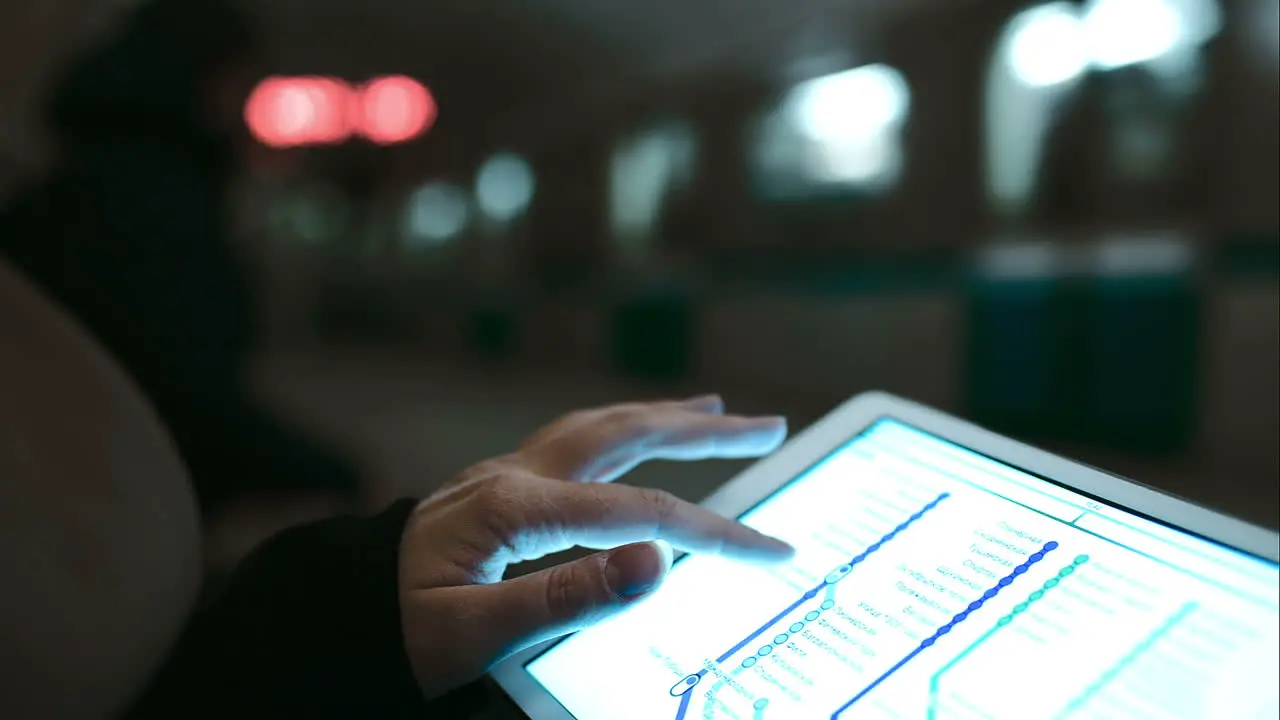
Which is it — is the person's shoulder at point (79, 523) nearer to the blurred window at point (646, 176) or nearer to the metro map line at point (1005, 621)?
the metro map line at point (1005, 621)

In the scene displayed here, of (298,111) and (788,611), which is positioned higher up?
(298,111)

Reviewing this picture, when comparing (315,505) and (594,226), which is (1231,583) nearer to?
(315,505)

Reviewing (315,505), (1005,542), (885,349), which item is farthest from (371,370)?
(885,349)

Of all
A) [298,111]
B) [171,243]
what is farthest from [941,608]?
[298,111]

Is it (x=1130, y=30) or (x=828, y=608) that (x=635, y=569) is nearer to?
(x=828, y=608)

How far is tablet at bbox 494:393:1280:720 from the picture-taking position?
12.3 inches

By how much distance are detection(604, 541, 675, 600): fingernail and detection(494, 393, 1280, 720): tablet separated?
0.14 feet

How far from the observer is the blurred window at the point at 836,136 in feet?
7.98

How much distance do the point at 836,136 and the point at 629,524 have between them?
221 cm

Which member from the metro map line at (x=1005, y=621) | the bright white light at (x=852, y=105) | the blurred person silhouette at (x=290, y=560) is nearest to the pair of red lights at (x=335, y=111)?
the blurred person silhouette at (x=290, y=560)

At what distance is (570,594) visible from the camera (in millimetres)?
406

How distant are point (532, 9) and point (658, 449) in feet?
2.81

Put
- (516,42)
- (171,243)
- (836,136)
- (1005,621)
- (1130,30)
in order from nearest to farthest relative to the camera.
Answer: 1. (1005,621)
2. (171,243)
3. (516,42)
4. (1130,30)
5. (836,136)

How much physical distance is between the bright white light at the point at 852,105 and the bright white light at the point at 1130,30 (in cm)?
55
